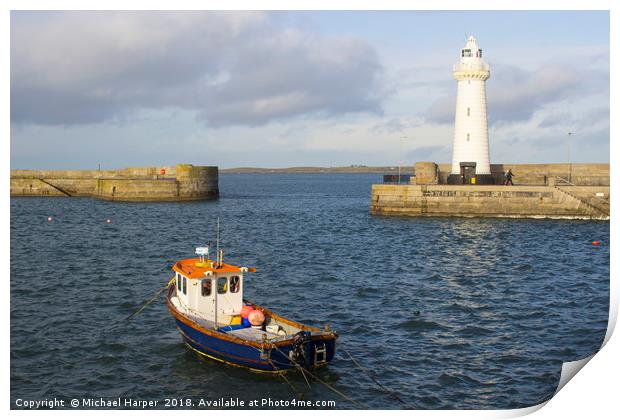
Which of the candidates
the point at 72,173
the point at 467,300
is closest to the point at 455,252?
the point at 467,300

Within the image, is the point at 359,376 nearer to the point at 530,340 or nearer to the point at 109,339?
the point at 530,340

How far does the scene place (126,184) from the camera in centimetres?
7006

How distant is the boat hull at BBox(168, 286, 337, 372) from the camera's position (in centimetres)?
1543

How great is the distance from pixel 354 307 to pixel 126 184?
53.7m

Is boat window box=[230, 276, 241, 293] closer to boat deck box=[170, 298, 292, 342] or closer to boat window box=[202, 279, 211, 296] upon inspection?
boat window box=[202, 279, 211, 296]

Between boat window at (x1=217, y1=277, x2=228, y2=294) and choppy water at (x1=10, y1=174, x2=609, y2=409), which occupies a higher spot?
boat window at (x1=217, y1=277, x2=228, y2=294)

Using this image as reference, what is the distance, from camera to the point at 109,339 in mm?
18781

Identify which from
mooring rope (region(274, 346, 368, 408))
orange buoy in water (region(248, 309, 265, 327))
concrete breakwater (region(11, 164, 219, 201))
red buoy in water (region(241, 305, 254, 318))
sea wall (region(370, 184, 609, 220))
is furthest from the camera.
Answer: concrete breakwater (region(11, 164, 219, 201))

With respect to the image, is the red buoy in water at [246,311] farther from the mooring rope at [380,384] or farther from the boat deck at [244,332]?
the mooring rope at [380,384]

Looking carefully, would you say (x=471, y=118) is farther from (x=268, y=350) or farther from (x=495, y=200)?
(x=268, y=350)

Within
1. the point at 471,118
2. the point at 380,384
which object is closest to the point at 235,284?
the point at 380,384

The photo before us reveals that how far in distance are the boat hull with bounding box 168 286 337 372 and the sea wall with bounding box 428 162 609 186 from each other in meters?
47.8

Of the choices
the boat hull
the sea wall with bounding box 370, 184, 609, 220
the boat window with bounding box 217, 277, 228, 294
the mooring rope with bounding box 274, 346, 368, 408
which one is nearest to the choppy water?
the mooring rope with bounding box 274, 346, 368, 408

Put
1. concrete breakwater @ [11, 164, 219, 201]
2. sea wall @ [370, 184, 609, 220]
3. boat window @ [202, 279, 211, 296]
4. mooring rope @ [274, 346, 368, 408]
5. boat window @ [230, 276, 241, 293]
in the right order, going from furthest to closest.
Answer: concrete breakwater @ [11, 164, 219, 201], sea wall @ [370, 184, 609, 220], boat window @ [230, 276, 241, 293], boat window @ [202, 279, 211, 296], mooring rope @ [274, 346, 368, 408]
